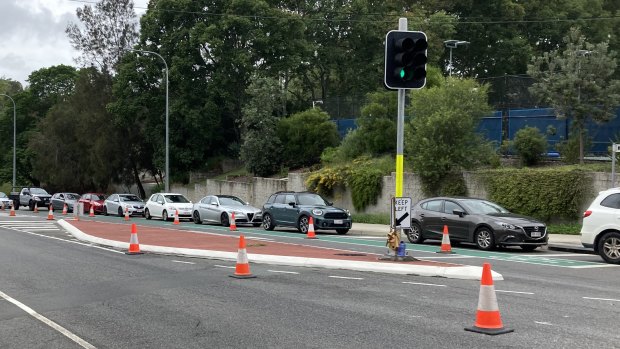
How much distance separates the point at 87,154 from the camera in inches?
2099

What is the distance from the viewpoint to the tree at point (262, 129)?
4053 centimetres

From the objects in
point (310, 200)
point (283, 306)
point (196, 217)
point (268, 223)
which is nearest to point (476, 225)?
point (310, 200)

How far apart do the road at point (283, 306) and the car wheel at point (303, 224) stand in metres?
10.1

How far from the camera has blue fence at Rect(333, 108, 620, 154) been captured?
27703 millimetres

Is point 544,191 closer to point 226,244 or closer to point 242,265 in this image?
point 226,244

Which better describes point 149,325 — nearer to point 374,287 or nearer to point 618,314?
point 374,287

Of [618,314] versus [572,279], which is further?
[572,279]

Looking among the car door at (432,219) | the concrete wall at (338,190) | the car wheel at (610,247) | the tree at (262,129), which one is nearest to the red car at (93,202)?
the concrete wall at (338,190)

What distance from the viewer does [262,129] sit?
40781 millimetres

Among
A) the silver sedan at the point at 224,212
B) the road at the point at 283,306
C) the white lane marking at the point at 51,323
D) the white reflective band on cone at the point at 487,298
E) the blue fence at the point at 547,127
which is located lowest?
the white lane marking at the point at 51,323

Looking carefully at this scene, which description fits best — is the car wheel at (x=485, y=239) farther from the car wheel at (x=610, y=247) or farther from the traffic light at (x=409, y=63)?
the traffic light at (x=409, y=63)

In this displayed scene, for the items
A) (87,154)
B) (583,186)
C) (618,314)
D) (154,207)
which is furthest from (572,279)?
(87,154)

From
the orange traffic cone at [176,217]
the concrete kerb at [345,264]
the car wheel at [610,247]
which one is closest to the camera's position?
the concrete kerb at [345,264]

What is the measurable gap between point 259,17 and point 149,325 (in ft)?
120
